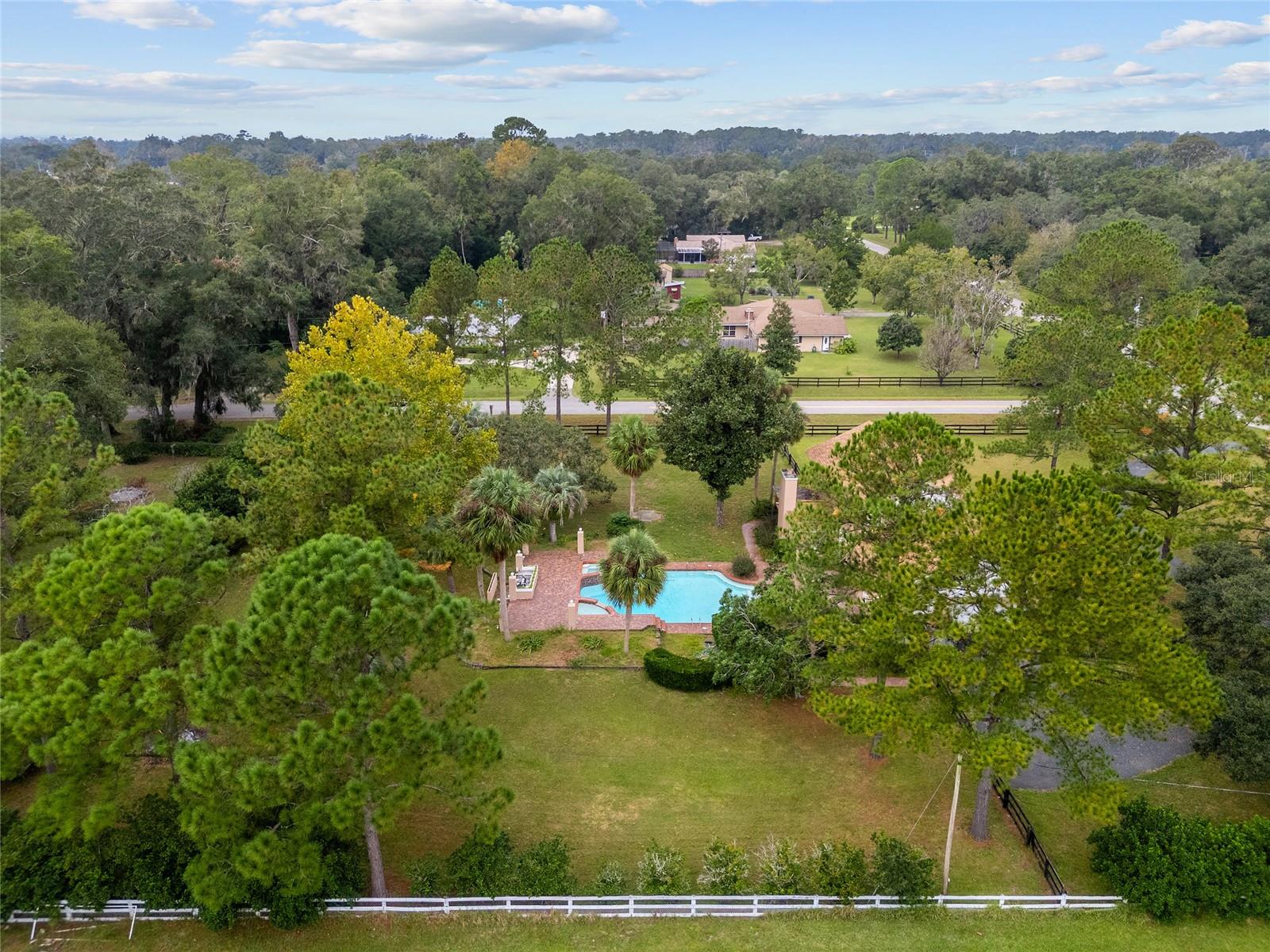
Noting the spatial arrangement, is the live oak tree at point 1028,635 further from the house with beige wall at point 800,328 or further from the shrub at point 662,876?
the house with beige wall at point 800,328

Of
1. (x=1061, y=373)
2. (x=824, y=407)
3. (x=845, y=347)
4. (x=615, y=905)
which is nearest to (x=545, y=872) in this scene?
(x=615, y=905)

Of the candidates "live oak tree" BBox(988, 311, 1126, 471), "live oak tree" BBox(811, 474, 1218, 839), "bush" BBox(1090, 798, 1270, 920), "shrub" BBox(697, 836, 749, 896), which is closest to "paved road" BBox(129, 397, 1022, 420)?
"live oak tree" BBox(988, 311, 1126, 471)

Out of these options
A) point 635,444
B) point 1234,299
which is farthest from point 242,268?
point 1234,299

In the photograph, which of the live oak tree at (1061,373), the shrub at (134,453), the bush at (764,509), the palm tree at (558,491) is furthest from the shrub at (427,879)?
the shrub at (134,453)

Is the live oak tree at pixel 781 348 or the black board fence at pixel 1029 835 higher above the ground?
the live oak tree at pixel 781 348

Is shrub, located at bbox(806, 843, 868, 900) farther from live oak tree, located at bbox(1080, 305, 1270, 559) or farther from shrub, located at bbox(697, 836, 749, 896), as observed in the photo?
live oak tree, located at bbox(1080, 305, 1270, 559)

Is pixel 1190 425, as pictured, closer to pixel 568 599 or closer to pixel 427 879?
pixel 568 599
